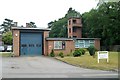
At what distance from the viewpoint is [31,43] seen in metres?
44.3

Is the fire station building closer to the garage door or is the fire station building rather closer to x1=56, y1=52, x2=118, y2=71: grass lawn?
the garage door

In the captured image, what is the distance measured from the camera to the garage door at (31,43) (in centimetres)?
4375

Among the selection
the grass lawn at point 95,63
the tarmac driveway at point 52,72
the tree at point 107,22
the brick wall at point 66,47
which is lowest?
the tarmac driveway at point 52,72

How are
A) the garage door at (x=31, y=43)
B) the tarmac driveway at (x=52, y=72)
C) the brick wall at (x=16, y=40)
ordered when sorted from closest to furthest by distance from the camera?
the tarmac driveway at (x=52, y=72), the brick wall at (x=16, y=40), the garage door at (x=31, y=43)

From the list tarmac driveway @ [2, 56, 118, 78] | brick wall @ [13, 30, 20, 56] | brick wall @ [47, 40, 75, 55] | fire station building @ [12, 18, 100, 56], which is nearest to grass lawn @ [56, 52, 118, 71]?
tarmac driveway @ [2, 56, 118, 78]

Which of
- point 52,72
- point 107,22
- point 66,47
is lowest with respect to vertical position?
point 52,72

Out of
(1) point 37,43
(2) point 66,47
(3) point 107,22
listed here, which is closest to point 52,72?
(2) point 66,47

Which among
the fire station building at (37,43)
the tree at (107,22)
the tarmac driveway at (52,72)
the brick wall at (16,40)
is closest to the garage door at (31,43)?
the fire station building at (37,43)

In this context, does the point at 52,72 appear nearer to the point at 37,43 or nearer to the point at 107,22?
the point at 37,43

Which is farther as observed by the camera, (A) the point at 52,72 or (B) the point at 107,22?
(B) the point at 107,22

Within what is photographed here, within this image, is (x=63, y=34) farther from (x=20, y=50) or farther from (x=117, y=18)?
(x=20, y=50)

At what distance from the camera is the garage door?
144ft

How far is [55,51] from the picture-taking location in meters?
43.4

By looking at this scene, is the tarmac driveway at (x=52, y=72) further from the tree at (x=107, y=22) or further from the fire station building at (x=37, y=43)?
the tree at (x=107, y=22)
